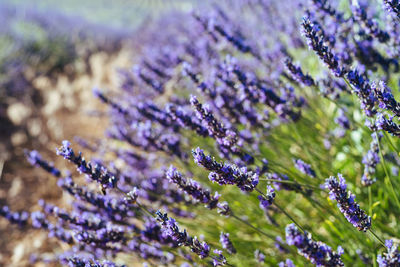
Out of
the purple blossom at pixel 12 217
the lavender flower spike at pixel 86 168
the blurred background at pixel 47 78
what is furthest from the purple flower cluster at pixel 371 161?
the blurred background at pixel 47 78

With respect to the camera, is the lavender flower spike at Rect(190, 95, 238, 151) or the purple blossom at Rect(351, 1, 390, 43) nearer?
the lavender flower spike at Rect(190, 95, 238, 151)

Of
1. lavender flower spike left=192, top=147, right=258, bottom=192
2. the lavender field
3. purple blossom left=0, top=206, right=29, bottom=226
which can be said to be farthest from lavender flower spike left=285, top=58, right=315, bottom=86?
purple blossom left=0, top=206, right=29, bottom=226

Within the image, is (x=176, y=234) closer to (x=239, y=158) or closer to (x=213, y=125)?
(x=213, y=125)

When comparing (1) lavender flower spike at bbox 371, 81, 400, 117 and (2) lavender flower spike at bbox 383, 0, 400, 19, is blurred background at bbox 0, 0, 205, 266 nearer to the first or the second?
(1) lavender flower spike at bbox 371, 81, 400, 117

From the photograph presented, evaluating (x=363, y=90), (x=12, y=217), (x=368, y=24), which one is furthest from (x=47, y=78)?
(x=363, y=90)

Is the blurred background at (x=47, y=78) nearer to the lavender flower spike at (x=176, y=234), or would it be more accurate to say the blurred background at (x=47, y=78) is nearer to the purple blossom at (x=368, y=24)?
the lavender flower spike at (x=176, y=234)

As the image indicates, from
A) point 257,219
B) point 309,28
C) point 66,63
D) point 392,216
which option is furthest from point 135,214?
point 66,63

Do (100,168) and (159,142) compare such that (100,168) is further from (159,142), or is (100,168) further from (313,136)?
(313,136)
